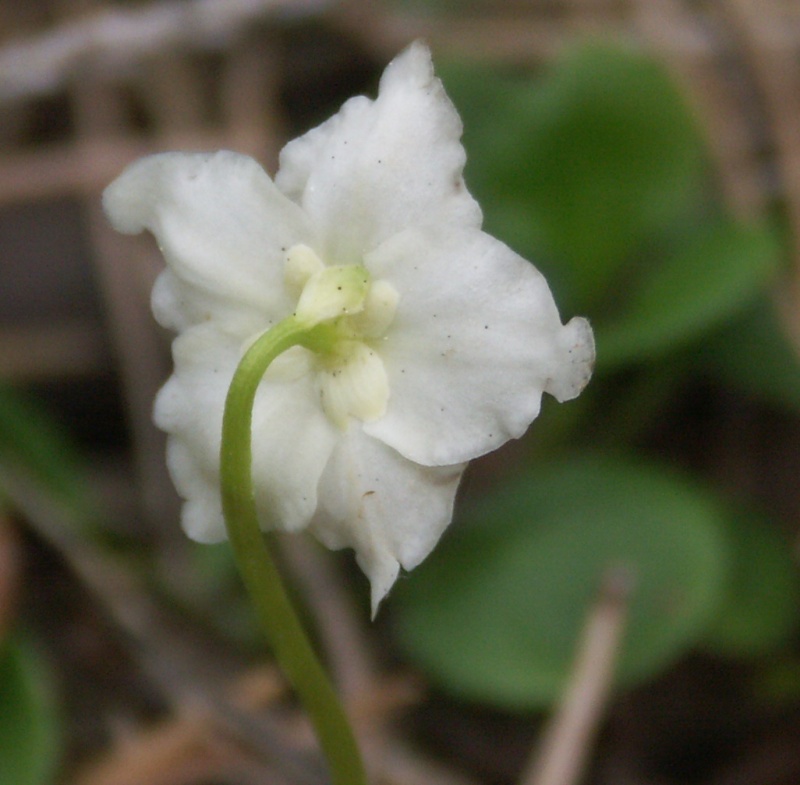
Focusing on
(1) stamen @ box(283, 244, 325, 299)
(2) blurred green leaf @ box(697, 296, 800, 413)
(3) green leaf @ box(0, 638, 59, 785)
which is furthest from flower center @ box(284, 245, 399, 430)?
A: (2) blurred green leaf @ box(697, 296, 800, 413)

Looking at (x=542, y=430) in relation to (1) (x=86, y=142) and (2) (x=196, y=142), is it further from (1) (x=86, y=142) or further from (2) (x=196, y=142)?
(1) (x=86, y=142)

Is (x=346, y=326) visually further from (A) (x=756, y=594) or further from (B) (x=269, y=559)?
(A) (x=756, y=594)

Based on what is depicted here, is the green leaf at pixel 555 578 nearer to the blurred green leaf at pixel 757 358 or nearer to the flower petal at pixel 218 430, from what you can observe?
the blurred green leaf at pixel 757 358

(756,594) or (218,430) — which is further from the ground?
(218,430)

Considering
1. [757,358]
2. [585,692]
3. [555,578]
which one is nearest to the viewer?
[585,692]

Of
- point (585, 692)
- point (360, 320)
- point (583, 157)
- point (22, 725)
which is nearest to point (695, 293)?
point (583, 157)

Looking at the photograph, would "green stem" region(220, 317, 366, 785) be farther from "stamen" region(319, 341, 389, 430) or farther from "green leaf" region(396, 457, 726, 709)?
"green leaf" region(396, 457, 726, 709)

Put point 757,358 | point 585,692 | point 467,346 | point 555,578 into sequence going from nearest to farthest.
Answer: point 467,346 < point 585,692 < point 555,578 < point 757,358
